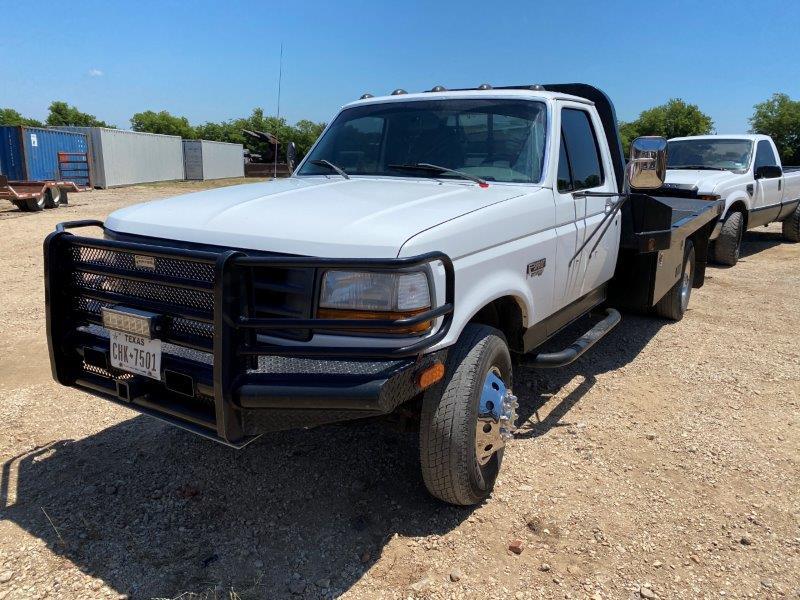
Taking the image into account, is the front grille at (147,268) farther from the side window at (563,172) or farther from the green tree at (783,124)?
the green tree at (783,124)

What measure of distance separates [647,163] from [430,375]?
2.35 m

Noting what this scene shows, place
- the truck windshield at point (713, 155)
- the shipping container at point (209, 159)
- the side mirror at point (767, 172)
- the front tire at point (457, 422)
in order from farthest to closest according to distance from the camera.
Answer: the shipping container at point (209, 159)
the truck windshield at point (713, 155)
the side mirror at point (767, 172)
the front tire at point (457, 422)

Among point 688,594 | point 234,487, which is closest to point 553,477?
point 688,594

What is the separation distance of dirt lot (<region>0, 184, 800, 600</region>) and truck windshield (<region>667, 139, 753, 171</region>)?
19.7ft

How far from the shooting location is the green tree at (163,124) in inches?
2507

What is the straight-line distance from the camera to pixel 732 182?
29.8ft

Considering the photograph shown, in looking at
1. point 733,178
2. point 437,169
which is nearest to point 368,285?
point 437,169

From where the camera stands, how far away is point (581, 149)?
4289 millimetres

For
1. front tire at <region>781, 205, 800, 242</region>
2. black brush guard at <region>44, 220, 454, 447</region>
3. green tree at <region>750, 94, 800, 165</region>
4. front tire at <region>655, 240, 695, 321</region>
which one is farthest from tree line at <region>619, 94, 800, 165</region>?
black brush guard at <region>44, 220, 454, 447</region>

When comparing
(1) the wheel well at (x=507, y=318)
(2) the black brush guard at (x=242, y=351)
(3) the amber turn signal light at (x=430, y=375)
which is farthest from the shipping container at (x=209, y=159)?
(3) the amber turn signal light at (x=430, y=375)

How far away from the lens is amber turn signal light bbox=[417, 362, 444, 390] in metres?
2.52

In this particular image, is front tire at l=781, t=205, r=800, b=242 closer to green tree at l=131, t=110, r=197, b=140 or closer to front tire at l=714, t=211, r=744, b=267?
front tire at l=714, t=211, r=744, b=267

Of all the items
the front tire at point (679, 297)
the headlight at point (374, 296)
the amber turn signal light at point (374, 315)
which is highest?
the headlight at point (374, 296)

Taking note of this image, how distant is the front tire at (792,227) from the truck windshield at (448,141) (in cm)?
1041
